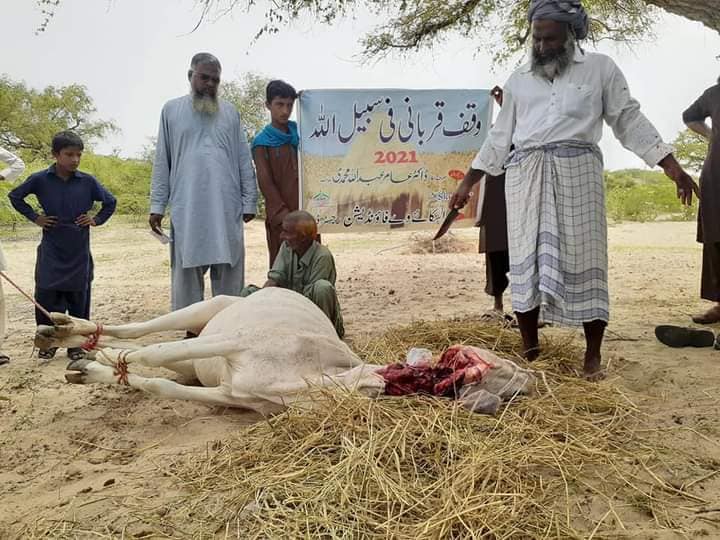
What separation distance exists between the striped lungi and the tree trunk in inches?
121

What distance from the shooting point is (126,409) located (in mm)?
3311

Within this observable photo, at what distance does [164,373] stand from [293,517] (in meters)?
2.14

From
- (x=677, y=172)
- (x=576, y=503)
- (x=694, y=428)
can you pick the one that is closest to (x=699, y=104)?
(x=677, y=172)

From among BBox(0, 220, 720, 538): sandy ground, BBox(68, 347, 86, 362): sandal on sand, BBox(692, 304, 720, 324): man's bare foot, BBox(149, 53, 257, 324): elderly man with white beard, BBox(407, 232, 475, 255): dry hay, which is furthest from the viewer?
BBox(407, 232, 475, 255): dry hay

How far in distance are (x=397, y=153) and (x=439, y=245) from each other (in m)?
5.94

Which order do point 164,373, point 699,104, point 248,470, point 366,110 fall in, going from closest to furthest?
point 248,470 → point 164,373 → point 699,104 → point 366,110

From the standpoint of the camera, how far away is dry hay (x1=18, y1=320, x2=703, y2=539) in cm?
200

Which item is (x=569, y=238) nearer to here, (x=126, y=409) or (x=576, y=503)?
(x=576, y=503)

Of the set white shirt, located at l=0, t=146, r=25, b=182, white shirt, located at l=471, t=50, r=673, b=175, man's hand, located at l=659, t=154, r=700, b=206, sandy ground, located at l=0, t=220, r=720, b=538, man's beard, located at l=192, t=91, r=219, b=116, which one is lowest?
sandy ground, located at l=0, t=220, r=720, b=538

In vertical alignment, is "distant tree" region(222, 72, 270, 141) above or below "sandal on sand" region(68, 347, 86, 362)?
above

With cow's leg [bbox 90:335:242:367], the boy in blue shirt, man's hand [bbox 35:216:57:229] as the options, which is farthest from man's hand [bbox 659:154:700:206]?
man's hand [bbox 35:216:57:229]

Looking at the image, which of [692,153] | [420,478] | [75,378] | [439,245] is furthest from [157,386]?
[692,153]

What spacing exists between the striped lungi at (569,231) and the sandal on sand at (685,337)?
1.03m

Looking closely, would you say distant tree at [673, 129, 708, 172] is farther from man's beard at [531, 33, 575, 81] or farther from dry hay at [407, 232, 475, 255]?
man's beard at [531, 33, 575, 81]
